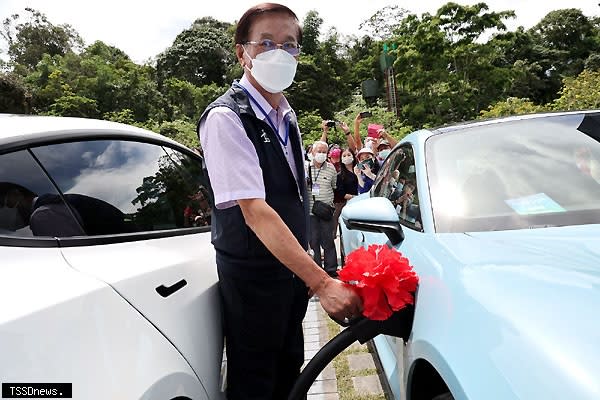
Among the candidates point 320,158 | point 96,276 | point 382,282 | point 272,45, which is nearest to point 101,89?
point 320,158

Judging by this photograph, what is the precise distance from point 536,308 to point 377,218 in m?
0.86

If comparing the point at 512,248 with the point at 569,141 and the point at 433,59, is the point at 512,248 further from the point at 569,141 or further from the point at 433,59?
the point at 433,59

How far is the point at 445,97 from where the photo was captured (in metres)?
25.4

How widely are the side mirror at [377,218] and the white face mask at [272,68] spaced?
60 cm

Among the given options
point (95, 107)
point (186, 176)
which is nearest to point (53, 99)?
point (95, 107)

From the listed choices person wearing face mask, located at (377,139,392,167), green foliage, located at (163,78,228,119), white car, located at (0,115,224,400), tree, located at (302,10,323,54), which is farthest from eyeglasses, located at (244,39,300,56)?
tree, located at (302,10,323,54)

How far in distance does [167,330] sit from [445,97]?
1032 inches

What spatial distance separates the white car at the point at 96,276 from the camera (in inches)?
39.3

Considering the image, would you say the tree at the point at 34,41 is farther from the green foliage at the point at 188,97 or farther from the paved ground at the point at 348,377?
the paved ground at the point at 348,377

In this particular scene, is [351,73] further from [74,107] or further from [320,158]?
[320,158]

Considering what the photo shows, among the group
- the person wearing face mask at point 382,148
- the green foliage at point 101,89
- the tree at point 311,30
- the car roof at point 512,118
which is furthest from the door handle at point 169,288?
the tree at point 311,30

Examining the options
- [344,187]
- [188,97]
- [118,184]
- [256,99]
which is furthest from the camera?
[188,97]

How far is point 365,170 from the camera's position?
6137mm

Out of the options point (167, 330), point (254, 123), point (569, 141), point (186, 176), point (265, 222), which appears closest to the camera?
point (167, 330)
